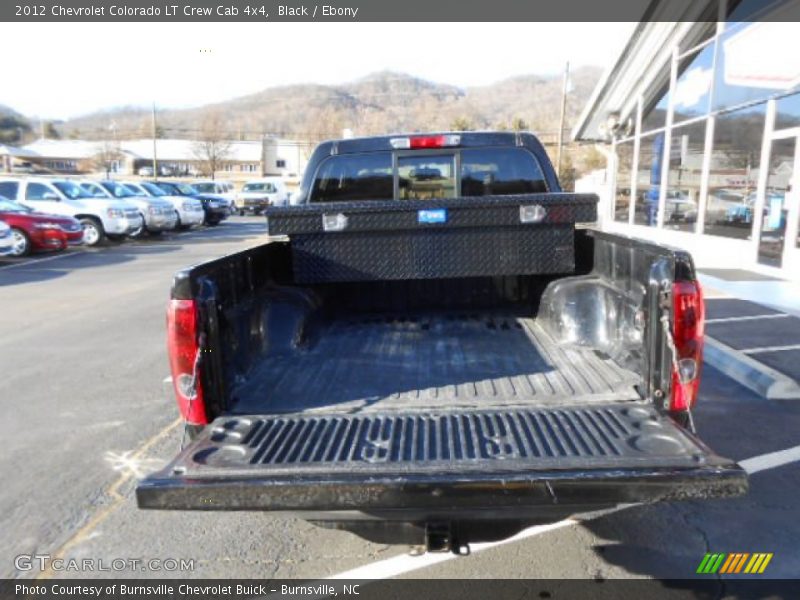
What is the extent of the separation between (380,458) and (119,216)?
60.5ft

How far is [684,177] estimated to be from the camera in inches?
626

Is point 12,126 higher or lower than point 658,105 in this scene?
higher

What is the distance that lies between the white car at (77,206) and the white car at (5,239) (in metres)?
3.09

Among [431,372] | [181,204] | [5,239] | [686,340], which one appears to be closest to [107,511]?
[431,372]

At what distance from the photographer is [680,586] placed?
2.91 metres

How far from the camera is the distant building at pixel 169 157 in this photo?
84.3 metres

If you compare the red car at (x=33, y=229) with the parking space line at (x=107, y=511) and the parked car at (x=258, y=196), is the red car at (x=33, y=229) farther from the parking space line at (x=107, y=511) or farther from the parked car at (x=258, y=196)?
the parked car at (x=258, y=196)

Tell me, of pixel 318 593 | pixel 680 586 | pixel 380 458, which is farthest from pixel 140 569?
pixel 680 586

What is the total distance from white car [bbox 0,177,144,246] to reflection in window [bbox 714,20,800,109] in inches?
645

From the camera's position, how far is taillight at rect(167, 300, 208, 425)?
2682 millimetres

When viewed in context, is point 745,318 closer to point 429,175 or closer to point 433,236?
point 429,175

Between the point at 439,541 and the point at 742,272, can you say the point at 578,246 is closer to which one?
the point at 439,541

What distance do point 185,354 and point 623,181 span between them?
20.7m

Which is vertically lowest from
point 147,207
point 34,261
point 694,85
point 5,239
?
point 34,261
